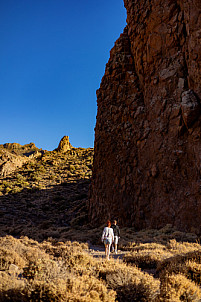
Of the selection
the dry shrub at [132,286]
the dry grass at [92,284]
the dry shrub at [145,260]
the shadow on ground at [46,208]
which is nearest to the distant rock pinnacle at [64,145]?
the shadow on ground at [46,208]

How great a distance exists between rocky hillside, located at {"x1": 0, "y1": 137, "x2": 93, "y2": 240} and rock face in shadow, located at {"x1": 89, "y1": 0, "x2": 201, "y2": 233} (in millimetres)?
5312

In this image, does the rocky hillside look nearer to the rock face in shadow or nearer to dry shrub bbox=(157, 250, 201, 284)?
the rock face in shadow

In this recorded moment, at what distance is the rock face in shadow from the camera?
48.0 ft

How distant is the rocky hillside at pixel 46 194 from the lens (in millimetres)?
22781

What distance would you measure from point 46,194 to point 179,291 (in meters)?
31.6

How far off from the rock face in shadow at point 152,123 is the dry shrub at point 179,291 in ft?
29.9

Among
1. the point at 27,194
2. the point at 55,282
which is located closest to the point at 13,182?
the point at 27,194

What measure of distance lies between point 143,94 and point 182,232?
38.7ft

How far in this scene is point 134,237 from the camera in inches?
555

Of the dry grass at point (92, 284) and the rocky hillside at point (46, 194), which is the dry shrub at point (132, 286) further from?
the rocky hillside at point (46, 194)

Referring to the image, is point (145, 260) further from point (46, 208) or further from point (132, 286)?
point (46, 208)

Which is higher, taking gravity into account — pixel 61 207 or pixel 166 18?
pixel 166 18

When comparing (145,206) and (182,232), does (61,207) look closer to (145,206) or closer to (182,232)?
(145,206)

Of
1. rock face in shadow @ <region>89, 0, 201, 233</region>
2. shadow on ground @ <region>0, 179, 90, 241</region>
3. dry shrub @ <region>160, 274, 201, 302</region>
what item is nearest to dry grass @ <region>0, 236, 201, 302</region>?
dry shrub @ <region>160, 274, 201, 302</region>
